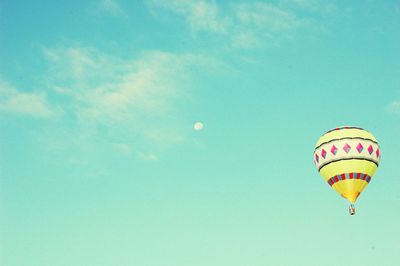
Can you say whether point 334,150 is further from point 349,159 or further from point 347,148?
point 349,159

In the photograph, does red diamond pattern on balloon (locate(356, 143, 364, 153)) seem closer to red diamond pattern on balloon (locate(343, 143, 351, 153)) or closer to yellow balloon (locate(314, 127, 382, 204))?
yellow balloon (locate(314, 127, 382, 204))

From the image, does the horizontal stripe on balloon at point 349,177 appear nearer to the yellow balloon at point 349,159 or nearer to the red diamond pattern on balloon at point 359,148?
the yellow balloon at point 349,159

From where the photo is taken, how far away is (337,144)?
1173 inches

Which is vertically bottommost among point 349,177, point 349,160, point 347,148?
point 349,177

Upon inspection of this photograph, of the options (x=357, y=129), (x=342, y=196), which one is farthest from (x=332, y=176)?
(x=357, y=129)

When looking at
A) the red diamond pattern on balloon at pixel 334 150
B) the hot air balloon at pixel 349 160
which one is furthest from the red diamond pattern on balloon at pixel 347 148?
the red diamond pattern on balloon at pixel 334 150

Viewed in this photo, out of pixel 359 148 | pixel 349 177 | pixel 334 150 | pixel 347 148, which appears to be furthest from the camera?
pixel 334 150

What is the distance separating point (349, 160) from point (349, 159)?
58mm

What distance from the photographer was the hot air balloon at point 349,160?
29.4 m

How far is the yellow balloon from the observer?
29.4 meters

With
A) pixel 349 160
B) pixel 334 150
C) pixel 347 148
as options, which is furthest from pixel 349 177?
pixel 334 150

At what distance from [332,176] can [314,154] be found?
7.44 feet

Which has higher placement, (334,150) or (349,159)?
(334,150)

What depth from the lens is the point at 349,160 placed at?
2939 centimetres
